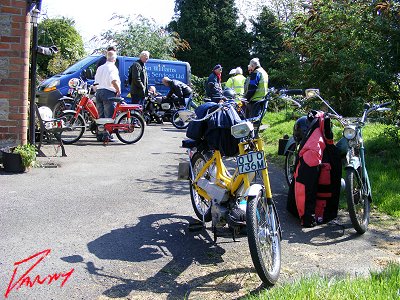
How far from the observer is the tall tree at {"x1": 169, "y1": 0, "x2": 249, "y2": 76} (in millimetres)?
38969

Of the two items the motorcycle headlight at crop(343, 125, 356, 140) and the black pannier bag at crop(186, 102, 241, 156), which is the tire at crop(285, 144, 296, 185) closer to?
the motorcycle headlight at crop(343, 125, 356, 140)

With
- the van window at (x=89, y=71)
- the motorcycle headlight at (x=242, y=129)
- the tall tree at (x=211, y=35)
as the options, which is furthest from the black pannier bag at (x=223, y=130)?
the tall tree at (x=211, y=35)

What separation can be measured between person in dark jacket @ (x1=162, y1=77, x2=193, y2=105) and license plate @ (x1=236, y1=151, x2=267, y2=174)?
1105 centimetres

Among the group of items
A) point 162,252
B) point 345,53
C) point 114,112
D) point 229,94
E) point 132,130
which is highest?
point 345,53

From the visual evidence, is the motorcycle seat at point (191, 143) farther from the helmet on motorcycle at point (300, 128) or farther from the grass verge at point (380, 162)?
the grass verge at point (380, 162)

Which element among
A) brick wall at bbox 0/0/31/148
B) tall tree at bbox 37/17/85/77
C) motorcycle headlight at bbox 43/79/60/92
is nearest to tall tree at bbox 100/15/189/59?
tall tree at bbox 37/17/85/77

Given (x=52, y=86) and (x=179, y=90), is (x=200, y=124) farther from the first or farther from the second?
(x=179, y=90)

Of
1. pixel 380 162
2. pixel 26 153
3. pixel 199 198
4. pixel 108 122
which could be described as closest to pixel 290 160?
pixel 199 198

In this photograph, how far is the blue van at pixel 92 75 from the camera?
43.9ft

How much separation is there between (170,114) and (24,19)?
8.50 m

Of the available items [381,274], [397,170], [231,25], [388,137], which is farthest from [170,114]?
[231,25]

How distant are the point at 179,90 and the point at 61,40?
1444cm

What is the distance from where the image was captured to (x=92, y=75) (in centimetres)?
1443

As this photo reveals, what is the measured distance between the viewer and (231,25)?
40.1 meters
